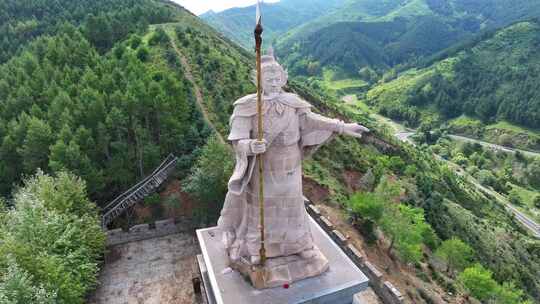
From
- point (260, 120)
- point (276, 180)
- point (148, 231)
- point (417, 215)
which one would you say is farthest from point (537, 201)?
point (260, 120)

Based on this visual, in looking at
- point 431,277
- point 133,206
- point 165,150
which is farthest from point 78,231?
point 431,277

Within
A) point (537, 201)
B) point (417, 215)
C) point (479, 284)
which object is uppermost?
point (417, 215)

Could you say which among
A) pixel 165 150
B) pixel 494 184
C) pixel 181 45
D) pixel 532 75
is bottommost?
pixel 494 184

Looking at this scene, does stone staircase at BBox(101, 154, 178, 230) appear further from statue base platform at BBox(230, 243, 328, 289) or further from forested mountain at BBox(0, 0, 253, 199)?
statue base platform at BBox(230, 243, 328, 289)

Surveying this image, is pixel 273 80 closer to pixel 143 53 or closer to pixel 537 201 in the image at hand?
pixel 143 53

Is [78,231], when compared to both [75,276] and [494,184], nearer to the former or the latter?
[75,276]
